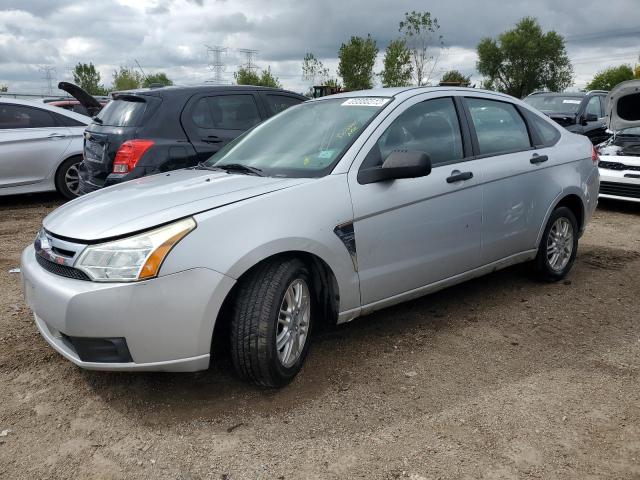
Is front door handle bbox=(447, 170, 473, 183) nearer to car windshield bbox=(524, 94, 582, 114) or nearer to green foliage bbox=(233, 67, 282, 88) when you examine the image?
car windshield bbox=(524, 94, 582, 114)

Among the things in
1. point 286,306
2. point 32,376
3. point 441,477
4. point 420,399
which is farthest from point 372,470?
point 32,376

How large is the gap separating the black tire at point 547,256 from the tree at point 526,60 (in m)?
63.5

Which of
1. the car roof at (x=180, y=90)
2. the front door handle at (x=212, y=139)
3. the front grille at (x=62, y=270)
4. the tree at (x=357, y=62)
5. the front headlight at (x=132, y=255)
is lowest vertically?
the front grille at (x=62, y=270)

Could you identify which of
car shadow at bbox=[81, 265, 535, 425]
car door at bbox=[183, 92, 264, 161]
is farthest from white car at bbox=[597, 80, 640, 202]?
A: car door at bbox=[183, 92, 264, 161]

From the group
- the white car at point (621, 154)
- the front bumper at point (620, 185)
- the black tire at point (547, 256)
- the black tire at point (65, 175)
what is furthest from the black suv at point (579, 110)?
the black tire at point (65, 175)

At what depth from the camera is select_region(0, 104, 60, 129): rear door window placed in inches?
333

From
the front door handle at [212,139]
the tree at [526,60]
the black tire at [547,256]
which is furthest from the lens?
the tree at [526,60]

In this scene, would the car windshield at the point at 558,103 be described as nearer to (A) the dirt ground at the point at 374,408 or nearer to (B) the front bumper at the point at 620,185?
(B) the front bumper at the point at 620,185

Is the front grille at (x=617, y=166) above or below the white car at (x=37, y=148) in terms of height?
below

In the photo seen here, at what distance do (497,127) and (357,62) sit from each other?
3425cm

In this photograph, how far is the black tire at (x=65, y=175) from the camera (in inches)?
342

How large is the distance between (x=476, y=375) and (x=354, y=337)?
0.86m

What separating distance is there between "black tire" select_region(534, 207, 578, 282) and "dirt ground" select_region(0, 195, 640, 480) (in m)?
0.60

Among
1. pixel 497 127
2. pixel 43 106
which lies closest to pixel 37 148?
pixel 43 106
